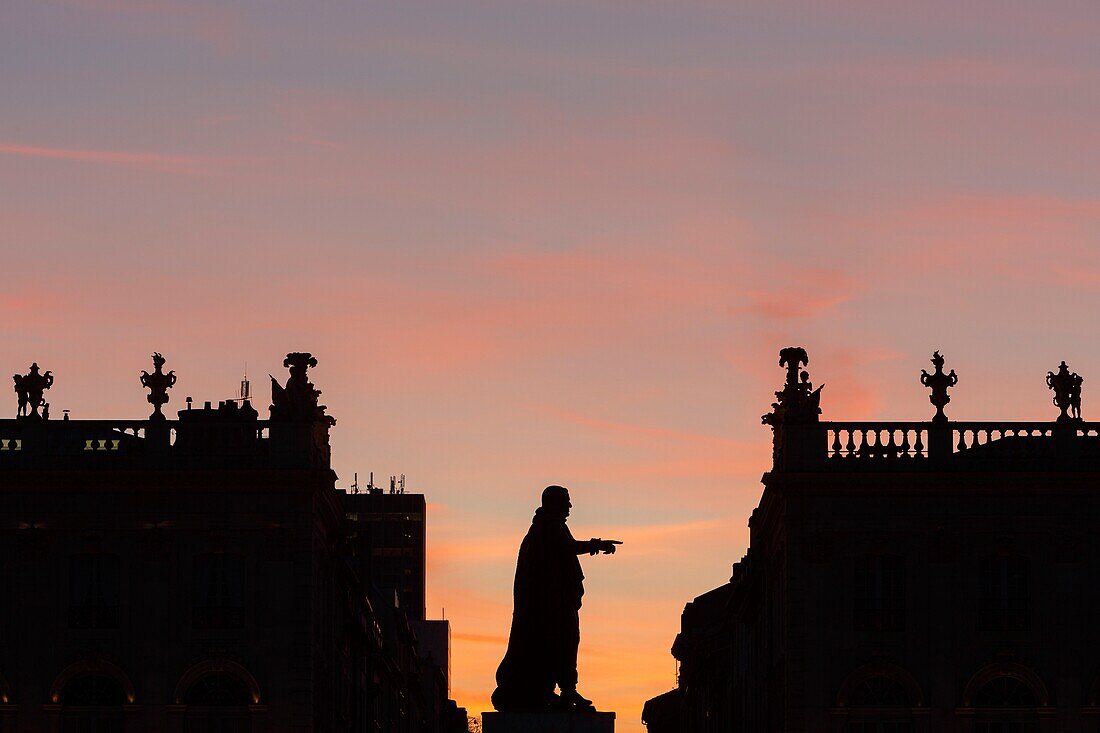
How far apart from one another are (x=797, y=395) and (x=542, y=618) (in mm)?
39896

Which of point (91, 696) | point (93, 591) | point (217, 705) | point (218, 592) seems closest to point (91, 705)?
point (91, 696)

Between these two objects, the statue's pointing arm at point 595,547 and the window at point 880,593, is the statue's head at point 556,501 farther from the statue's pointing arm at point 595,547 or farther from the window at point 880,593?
the window at point 880,593

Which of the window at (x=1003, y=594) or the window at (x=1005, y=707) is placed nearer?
the window at (x=1005, y=707)

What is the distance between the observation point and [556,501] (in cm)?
4478

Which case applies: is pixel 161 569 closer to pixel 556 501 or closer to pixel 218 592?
pixel 218 592

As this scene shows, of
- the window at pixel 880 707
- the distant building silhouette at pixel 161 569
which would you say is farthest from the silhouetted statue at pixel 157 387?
the window at pixel 880 707

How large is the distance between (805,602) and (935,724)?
552 centimetres

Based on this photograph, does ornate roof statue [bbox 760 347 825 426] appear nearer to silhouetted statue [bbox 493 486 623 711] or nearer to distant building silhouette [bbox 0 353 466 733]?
distant building silhouette [bbox 0 353 466 733]

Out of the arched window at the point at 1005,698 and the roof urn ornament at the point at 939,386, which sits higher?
the roof urn ornament at the point at 939,386

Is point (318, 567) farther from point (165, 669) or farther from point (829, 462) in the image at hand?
point (829, 462)

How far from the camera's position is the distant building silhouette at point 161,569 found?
8038 centimetres

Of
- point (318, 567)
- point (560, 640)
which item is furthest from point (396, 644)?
point (560, 640)

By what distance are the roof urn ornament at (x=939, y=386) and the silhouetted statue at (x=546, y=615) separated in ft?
130

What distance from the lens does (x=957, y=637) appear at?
81125mm
